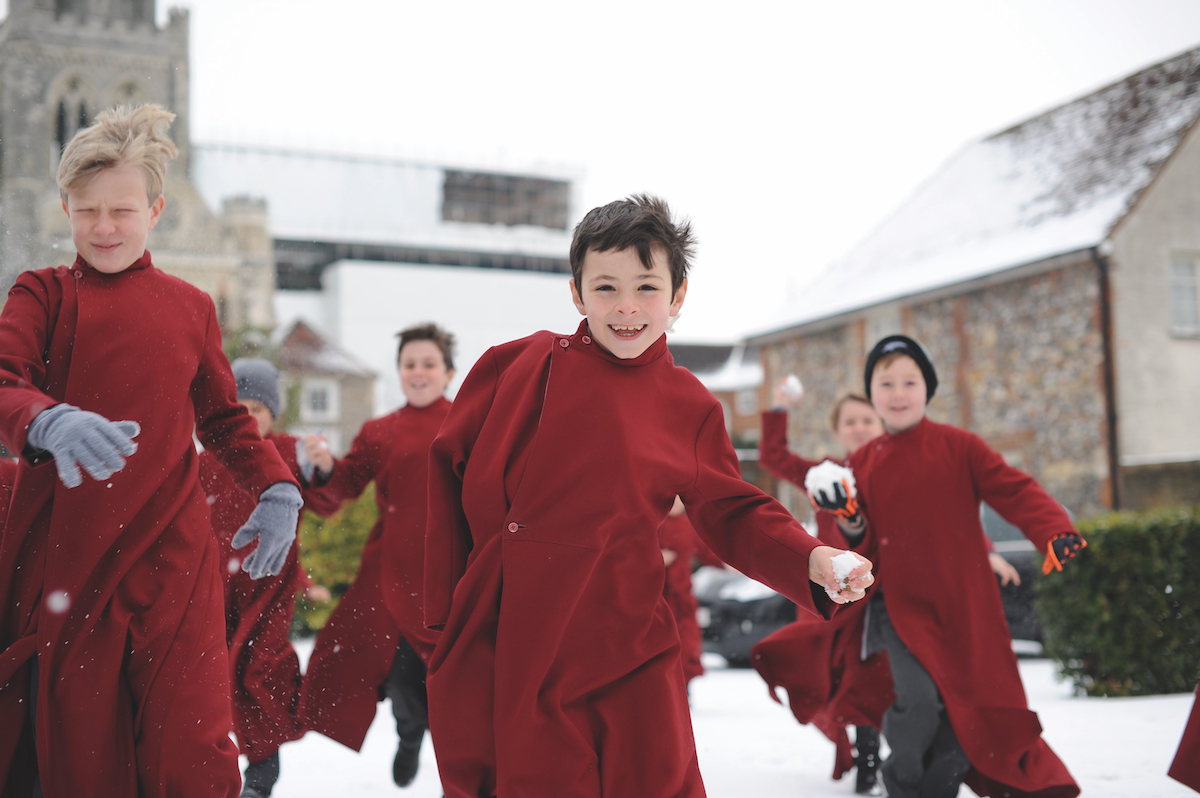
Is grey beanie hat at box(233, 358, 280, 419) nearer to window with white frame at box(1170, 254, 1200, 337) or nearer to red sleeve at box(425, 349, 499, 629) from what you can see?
red sleeve at box(425, 349, 499, 629)

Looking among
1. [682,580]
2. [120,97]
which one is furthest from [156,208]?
[120,97]

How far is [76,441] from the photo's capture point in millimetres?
2566

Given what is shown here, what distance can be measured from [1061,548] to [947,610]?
1.79 ft

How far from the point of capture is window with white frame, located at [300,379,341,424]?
42.2 metres

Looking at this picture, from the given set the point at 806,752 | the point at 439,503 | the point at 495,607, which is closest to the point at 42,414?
the point at 439,503

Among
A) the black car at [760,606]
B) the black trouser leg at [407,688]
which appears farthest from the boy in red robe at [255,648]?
the black car at [760,606]

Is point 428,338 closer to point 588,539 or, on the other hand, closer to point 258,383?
point 258,383

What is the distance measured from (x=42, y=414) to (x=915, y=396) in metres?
3.42

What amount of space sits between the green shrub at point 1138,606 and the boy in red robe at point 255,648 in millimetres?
6005

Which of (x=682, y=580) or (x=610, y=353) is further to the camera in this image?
(x=682, y=580)

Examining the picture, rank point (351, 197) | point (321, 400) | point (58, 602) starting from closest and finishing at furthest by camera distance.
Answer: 1. point (58, 602)
2. point (321, 400)
3. point (351, 197)

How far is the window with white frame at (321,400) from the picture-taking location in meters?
42.2

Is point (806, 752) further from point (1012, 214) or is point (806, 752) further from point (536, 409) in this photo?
point (1012, 214)

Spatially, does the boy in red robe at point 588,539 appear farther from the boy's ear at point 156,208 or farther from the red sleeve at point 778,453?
the red sleeve at point 778,453
